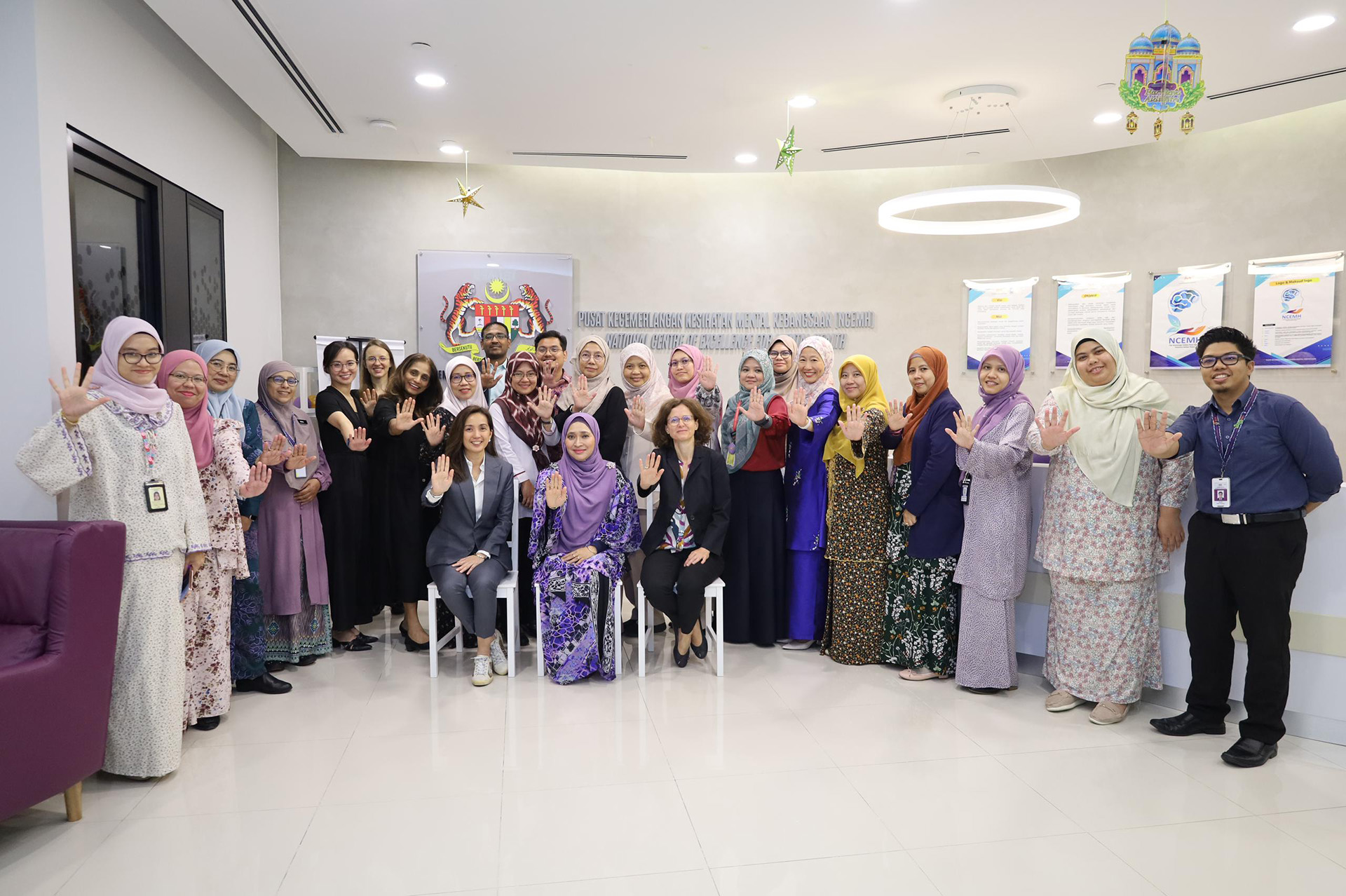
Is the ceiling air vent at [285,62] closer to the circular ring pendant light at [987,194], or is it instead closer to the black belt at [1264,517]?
the circular ring pendant light at [987,194]

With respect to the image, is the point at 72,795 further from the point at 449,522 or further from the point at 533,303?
the point at 533,303

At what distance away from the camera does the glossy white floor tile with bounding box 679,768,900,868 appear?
8.33 ft

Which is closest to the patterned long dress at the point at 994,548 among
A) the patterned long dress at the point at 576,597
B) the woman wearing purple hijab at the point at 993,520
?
the woman wearing purple hijab at the point at 993,520

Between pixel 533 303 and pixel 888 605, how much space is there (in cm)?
408

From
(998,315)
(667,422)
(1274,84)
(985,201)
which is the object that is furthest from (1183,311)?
(667,422)

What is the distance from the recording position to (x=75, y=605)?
2.62 m

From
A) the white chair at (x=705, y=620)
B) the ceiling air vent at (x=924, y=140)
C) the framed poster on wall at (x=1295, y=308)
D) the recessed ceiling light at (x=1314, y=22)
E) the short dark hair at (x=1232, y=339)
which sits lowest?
the white chair at (x=705, y=620)

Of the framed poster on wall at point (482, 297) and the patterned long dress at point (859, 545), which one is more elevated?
the framed poster on wall at point (482, 297)

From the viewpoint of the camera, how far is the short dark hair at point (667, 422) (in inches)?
170

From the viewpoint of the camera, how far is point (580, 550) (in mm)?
4129

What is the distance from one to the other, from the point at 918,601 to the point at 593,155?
396 centimetres

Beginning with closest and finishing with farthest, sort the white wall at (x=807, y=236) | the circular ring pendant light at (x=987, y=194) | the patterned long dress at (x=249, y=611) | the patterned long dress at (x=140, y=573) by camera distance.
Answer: the patterned long dress at (x=140, y=573) < the patterned long dress at (x=249, y=611) < the circular ring pendant light at (x=987, y=194) < the white wall at (x=807, y=236)

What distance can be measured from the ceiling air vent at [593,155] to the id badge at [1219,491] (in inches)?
166

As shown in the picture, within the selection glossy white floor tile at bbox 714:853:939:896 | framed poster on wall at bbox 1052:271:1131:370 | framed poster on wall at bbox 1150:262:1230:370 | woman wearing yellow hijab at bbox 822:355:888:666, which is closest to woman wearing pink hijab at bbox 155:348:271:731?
glossy white floor tile at bbox 714:853:939:896
